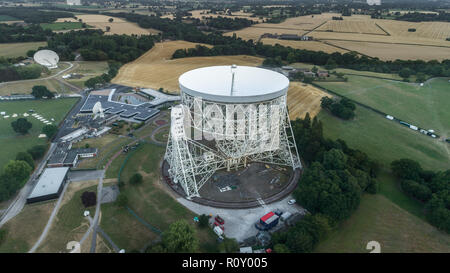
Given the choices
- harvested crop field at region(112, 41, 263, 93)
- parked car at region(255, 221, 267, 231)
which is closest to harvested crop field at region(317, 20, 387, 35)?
harvested crop field at region(112, 41, 263, 93)

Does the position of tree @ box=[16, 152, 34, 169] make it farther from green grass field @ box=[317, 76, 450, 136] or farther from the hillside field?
the hillside field

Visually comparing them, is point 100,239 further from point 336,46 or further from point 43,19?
point 43,19

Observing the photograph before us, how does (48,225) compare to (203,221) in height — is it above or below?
below

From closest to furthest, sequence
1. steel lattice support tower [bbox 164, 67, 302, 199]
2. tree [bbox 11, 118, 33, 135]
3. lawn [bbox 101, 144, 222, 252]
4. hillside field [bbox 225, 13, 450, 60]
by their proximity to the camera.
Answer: lawn [bbox 101, 144, 222, 252], steel lattice support tower [bbox 164, 67, 302, 199], tree [bbox 11, 118, 33, 135], hillside field [bbox 225, 13, 450, 60]

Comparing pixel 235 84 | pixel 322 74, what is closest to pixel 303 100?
pixel 322 74

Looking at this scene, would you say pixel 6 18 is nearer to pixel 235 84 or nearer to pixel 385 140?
pixel 235 84

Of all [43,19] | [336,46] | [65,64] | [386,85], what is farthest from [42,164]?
[43,19]

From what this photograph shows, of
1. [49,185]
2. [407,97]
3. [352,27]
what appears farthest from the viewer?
[352,27]
